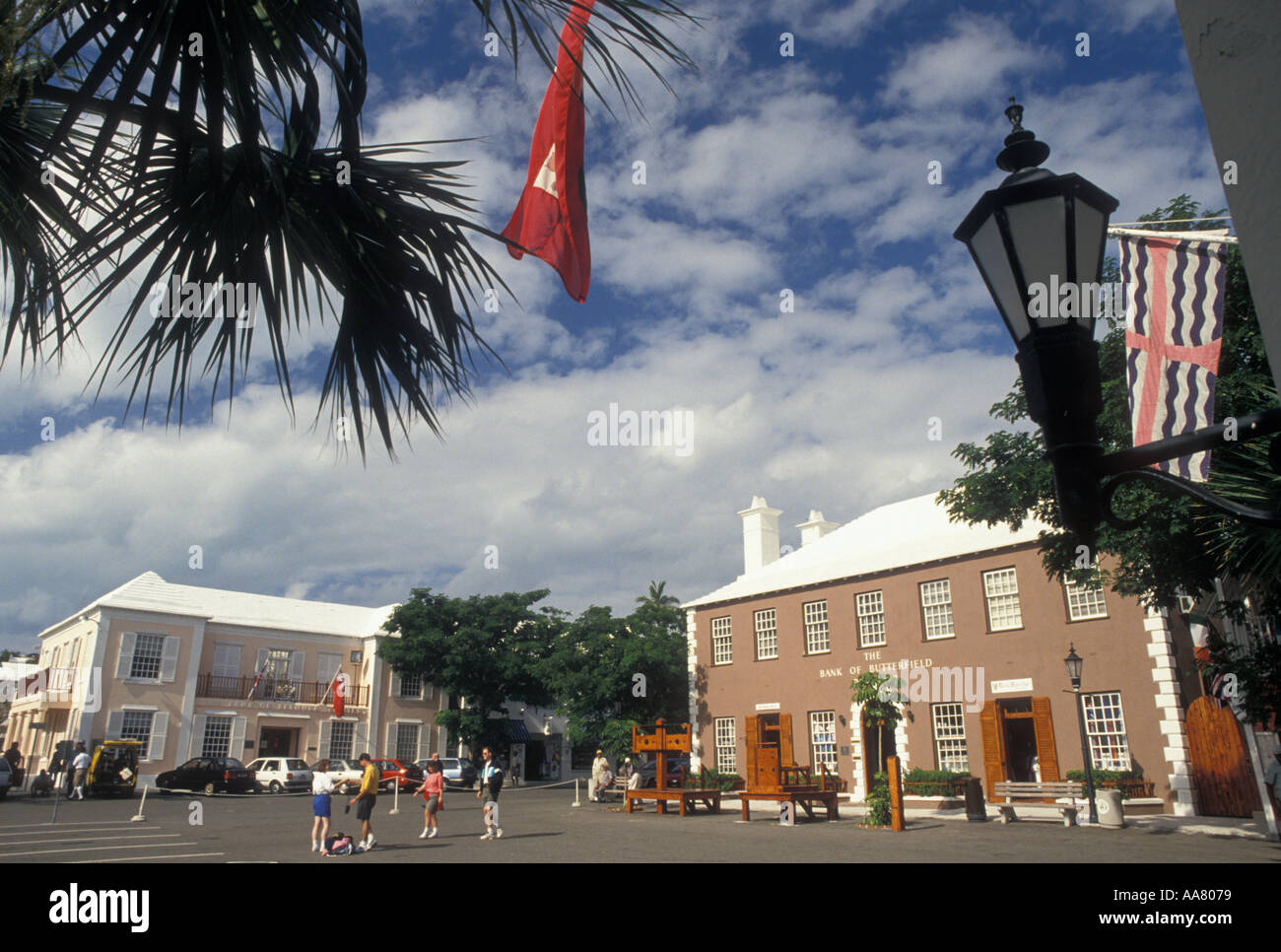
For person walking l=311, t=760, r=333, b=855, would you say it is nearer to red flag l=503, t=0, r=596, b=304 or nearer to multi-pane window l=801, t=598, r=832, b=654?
red flag l=503, t=0, r=596, b=304

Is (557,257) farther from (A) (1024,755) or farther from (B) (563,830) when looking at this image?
(A) (1024,755)

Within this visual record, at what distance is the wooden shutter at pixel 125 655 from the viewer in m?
36.9

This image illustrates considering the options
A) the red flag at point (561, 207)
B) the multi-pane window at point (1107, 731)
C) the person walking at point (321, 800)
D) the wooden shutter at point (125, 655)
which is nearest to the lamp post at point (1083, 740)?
the multi-pane window at point (1107, 731)

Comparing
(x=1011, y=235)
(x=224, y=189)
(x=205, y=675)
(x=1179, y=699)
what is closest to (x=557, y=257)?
(x=224, y=189)

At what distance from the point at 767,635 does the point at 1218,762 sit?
14328mm

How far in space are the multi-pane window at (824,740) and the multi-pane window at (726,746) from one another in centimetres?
383

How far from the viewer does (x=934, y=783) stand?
80.6 feet

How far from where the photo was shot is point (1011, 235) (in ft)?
8.11

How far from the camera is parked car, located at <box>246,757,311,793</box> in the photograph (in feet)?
117

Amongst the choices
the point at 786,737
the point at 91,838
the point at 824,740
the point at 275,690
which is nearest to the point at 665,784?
the point at 786,737

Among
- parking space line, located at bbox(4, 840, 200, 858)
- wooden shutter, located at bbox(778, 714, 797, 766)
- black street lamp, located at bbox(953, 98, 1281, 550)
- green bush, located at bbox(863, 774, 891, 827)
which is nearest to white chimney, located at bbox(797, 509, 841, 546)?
wooden shutter, located at bbox(778, 714, 797, 766)

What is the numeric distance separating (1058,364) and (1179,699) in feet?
75.8

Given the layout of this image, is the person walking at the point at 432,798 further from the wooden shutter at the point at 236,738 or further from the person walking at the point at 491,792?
the wooden shutter at the point at 236,738

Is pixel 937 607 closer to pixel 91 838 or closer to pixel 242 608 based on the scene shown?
pixel 91 838
